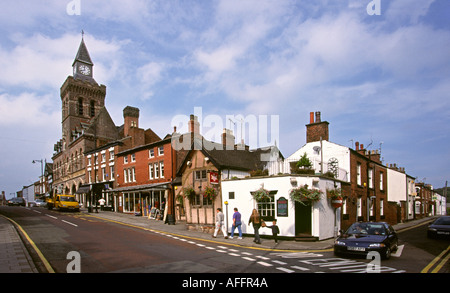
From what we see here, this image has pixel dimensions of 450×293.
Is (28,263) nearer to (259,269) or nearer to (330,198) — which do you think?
(259,269)

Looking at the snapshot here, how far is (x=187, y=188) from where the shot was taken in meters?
24.2

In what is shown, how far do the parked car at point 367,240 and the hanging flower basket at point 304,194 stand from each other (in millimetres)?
3418

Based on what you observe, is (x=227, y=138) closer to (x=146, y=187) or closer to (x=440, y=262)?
(x=146, y=187)

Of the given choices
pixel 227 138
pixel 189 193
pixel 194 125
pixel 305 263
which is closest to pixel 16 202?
pixel 194 125

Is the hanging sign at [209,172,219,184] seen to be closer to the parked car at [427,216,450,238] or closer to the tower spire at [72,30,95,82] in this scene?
the parked car at [427,216,450,238]

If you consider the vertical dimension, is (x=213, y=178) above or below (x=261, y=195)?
above

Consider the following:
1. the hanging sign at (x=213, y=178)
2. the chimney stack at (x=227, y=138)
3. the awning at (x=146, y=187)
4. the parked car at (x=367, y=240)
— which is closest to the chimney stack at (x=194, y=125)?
the chimney stack at (x=227, y=138)

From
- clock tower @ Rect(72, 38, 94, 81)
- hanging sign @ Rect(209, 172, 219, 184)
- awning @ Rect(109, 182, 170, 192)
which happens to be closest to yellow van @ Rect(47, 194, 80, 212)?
awning @ Rect(109, 182, 170, 192)

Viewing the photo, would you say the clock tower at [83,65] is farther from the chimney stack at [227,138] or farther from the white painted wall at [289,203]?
the white painted wall at [289,203]

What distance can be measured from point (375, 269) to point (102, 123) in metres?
52.1

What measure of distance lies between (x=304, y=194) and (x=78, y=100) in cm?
6263

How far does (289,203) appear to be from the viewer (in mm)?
17672

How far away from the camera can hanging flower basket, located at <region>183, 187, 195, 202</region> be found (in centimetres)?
2395

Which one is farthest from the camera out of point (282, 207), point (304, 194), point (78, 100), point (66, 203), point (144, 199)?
point (78, 100)
